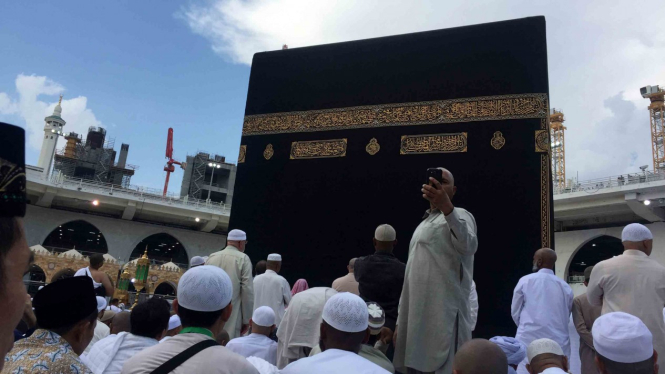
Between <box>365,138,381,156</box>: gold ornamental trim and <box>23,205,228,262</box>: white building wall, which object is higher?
<box>365,138,381,156</box>: gold ornamental trim

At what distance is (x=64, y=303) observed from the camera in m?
1.21

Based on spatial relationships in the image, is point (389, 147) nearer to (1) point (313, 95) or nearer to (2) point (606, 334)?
(1) point (313, 95)

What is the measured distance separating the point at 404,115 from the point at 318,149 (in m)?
1.14

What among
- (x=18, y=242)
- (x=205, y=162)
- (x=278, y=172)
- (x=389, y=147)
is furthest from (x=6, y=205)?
(x=205, y=162)

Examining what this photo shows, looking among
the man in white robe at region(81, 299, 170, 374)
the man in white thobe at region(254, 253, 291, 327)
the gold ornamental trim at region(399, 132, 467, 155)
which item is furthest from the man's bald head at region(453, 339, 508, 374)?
the gold ornamental trim at region(399, 132, 467, 155)

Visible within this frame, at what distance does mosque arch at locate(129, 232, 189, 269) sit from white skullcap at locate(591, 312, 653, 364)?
19.2 meters

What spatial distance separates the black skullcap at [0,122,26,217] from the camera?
19.9 inches

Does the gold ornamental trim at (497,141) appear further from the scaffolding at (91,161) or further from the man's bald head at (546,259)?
the scaffolding at (91,161)

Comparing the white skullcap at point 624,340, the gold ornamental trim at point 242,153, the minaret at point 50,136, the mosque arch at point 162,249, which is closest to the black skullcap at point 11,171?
the white skullcap at point 624,340

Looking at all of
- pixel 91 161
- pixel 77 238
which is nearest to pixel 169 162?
pixel 91 161

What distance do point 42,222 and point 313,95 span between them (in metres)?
12.1

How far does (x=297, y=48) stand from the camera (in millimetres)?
6398

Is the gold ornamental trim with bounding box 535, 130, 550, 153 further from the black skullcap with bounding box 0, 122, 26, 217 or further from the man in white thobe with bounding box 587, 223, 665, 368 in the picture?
the black skullcap with bounding box 0, 122, 26, 217

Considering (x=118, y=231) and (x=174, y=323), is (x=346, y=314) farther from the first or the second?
(x=118, y=231)
